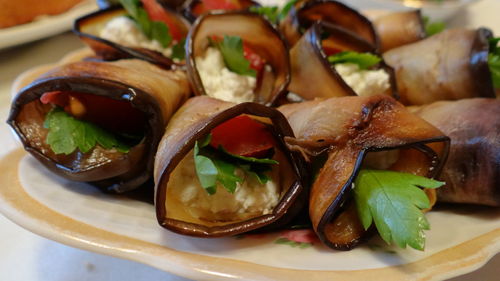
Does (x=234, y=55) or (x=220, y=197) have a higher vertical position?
(x=234, y=55)

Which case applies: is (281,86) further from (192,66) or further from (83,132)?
(83,132)

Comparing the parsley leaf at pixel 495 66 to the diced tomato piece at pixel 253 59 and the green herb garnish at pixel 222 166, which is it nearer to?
the diced tomato piece at pixel 253 59

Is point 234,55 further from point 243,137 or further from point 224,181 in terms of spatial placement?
point 224,181

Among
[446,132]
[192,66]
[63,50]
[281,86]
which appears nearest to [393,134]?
[446,132]

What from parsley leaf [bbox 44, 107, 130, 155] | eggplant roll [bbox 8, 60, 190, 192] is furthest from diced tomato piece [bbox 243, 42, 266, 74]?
parsley leaf [bbox 44, 107, 130, 155]

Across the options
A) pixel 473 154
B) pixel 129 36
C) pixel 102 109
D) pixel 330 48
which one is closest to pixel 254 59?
pixel 330 48

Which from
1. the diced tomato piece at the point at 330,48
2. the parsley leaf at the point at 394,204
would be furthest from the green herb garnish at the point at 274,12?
the parsley leaf at the point at 394,204

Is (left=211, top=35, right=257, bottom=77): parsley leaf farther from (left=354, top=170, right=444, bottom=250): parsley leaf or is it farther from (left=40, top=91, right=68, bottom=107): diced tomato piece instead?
(left=354, top=170, right=444, bottom=250): parsley leaf
